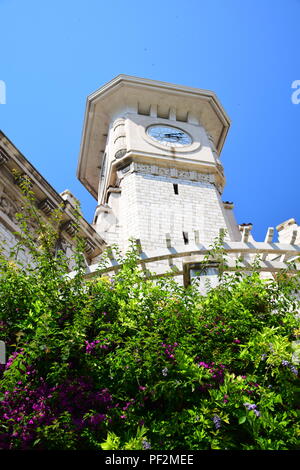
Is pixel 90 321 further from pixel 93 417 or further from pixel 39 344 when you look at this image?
pixel 93 417

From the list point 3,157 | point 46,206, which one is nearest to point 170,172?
point 46,206

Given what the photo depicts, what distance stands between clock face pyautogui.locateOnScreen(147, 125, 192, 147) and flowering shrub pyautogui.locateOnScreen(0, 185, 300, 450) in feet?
60.7

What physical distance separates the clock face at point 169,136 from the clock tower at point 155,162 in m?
0.05

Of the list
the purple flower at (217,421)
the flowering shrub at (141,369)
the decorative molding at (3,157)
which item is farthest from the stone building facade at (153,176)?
the purple flower at (217,421)

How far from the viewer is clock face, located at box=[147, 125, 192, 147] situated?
25.0 m

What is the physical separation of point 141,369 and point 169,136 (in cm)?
2107

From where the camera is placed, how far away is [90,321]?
6.37 m

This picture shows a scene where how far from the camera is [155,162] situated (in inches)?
906

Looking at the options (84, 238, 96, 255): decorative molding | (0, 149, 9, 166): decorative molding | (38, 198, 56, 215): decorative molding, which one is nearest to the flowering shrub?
(0, 149, 9, 166): decorative molding

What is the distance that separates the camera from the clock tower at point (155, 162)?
2050 cm

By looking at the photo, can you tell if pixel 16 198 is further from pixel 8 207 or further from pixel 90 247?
pixel 90 247

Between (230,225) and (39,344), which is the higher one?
(230,225)

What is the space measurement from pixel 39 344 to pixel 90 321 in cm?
86
